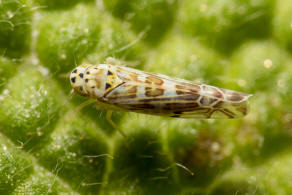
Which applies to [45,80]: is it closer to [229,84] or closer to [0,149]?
[0,149]

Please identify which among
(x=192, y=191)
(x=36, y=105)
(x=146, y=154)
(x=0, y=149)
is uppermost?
(x=36, y=105)

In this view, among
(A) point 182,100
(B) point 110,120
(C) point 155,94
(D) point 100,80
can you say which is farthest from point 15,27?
(A) point 182,100

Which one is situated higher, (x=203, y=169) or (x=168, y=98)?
(x=168, y=98)

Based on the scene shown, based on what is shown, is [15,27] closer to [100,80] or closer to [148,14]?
[100,80]

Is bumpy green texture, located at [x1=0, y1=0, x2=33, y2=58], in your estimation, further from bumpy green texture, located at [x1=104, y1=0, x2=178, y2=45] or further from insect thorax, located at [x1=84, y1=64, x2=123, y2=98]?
bumpy green texture, located at [x1=104, y1=0, x2=178, y2=45]

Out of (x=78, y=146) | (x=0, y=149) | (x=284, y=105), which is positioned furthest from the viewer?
(x=284, y=105)

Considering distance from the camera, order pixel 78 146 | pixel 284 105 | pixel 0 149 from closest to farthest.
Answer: pixel 0 149 → pixel 78 146 → pixel 284 105

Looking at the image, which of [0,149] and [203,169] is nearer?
[0,149]

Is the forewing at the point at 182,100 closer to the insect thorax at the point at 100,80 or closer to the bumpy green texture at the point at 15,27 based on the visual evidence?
the insect thorax at the point at 100,80

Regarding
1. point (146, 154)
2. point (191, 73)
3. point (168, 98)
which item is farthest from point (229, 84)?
point (146, 154)
